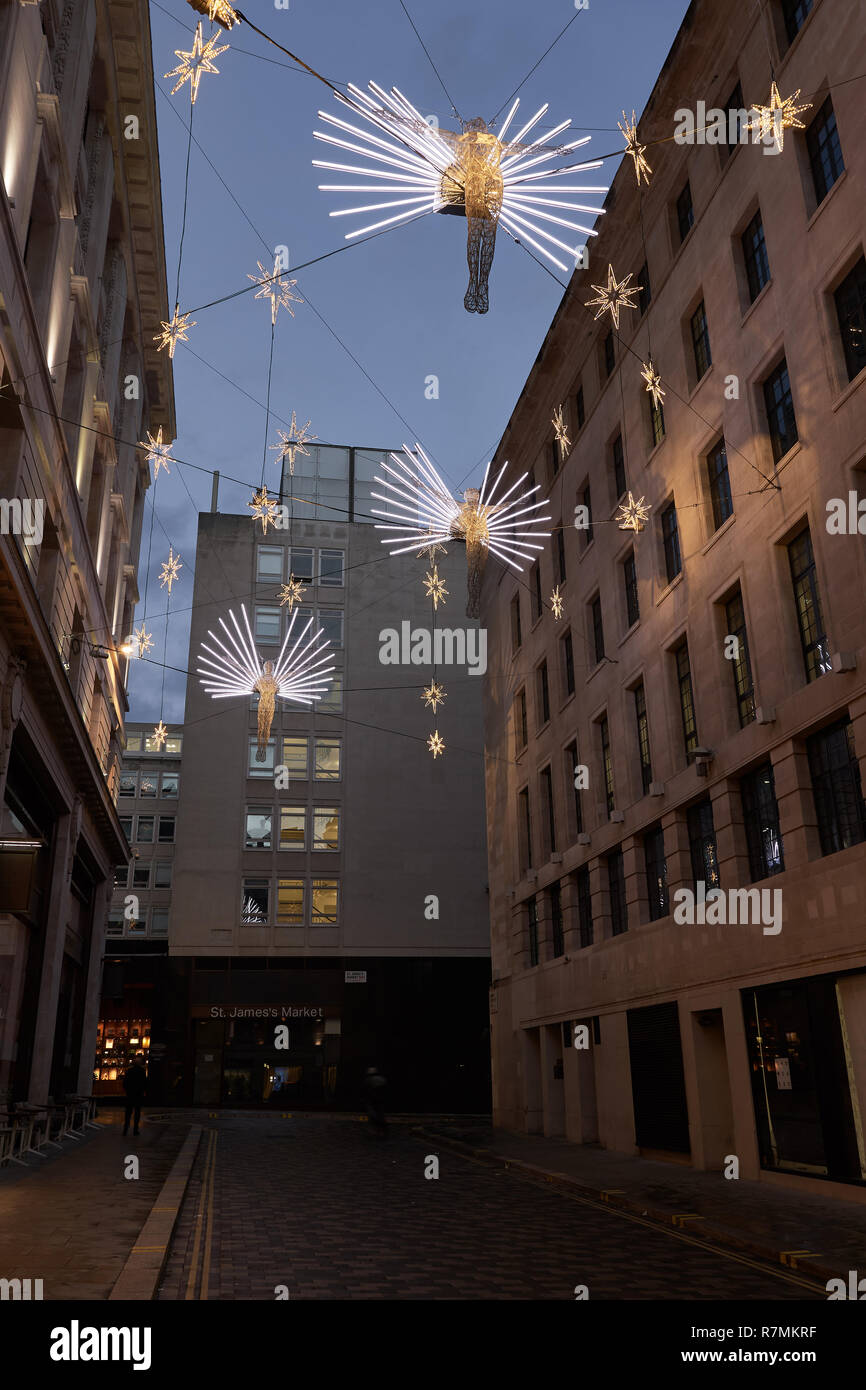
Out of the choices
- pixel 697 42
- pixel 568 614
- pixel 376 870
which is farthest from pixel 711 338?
pixel 376 870

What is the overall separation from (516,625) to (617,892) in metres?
13.9

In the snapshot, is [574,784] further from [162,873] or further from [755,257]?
[162,873]

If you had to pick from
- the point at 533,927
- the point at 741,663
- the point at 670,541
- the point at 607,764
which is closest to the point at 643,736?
the point at 607,764

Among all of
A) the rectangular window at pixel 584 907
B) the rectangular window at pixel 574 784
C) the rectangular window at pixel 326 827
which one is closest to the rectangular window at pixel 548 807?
the rectangular window at pixel 574 784

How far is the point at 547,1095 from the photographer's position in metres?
30.8

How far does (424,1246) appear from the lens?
1091cm

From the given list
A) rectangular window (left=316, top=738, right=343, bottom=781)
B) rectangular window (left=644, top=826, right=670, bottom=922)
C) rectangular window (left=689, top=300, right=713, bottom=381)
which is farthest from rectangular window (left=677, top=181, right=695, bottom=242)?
rectangular window (left=316, top=738, right=343, bottom=781)

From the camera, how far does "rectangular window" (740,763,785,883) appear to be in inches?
723

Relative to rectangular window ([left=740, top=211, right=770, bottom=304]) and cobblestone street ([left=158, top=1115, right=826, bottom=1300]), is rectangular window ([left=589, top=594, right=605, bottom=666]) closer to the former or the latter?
rectangular window ([left=740, top=211, right=770, bottom=304])

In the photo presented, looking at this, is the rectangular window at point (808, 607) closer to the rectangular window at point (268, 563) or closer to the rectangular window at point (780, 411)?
the rectangular window at point (780, 411)

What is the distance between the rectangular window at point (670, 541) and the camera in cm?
2372
